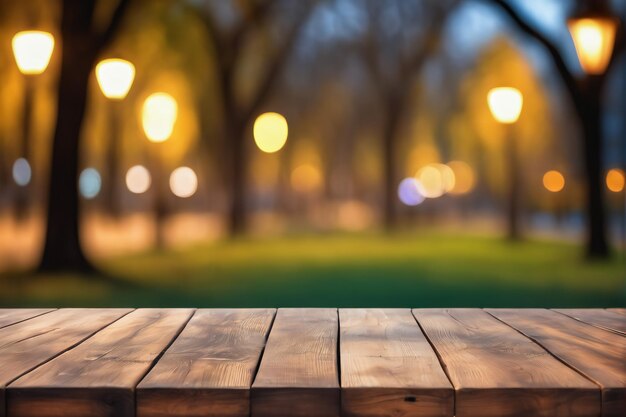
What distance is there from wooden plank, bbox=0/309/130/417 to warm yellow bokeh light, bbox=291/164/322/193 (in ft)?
152

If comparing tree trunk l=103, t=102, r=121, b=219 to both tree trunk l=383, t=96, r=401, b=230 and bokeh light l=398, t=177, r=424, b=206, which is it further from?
bokeh light l=398, t=177, r=424, b=206

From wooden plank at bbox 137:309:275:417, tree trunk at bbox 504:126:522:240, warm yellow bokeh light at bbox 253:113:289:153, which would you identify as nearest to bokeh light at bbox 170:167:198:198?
warm yellow bokeh light at bbox 253:113:289:153

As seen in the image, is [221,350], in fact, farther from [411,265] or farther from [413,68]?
[413,68]

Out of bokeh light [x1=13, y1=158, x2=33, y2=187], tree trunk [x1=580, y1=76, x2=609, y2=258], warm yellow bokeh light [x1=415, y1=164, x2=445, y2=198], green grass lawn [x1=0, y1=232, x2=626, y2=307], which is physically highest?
warm yellow bokeh light [x1=415, y1=164, x2=445, y2=198]

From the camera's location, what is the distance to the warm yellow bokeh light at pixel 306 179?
171ft

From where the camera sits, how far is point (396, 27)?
21953 mm

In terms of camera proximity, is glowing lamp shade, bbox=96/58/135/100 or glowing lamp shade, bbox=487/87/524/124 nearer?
glowing lamp shade, bbox=96/58/135/100

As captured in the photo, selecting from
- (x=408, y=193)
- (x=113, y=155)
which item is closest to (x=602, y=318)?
(x=113, y=155)

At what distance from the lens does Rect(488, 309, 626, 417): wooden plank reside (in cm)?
241

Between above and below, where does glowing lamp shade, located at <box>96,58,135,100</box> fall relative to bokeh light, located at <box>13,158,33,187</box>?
above

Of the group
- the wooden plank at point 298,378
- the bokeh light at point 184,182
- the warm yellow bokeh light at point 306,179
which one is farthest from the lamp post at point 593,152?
the warm yellow bokeh light at point 306,179

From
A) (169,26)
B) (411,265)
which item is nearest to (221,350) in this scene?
(411,265)

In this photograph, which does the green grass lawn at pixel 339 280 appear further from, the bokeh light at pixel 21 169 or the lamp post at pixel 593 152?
the bokeh light at pixel 21 169

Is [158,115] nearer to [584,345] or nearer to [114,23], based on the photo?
[114,23]
